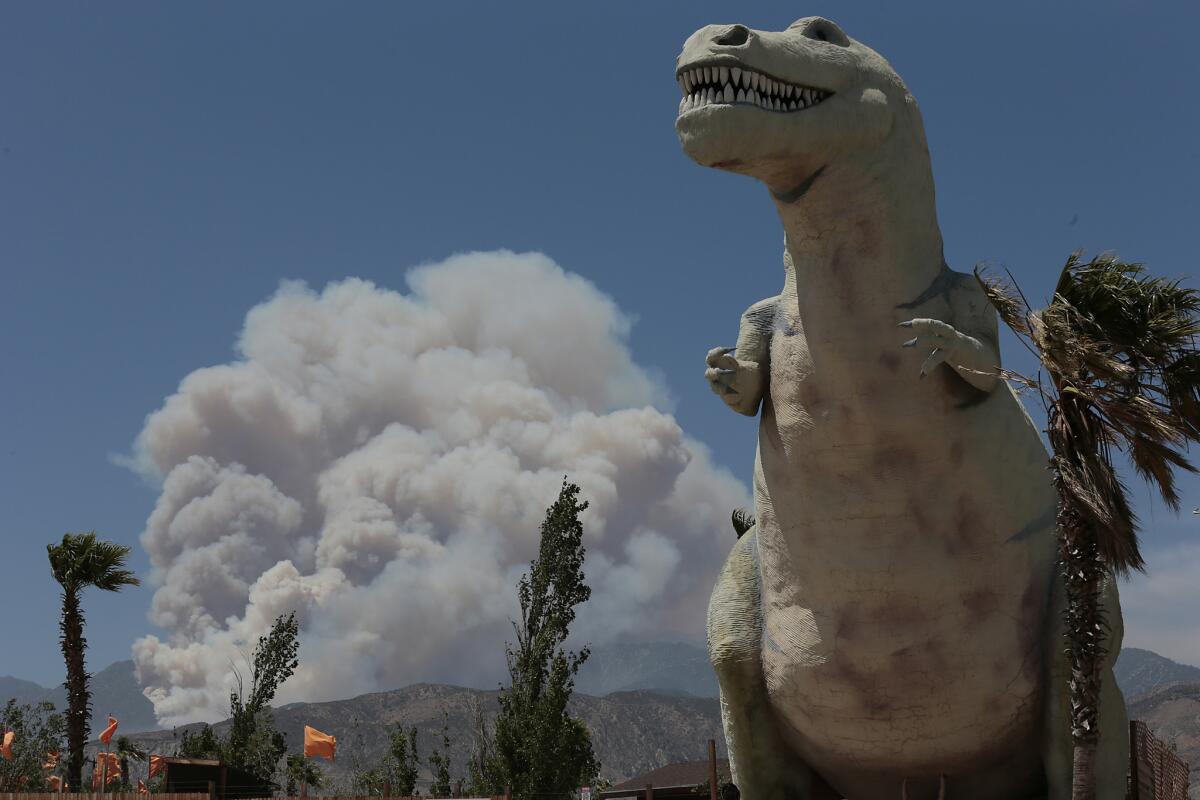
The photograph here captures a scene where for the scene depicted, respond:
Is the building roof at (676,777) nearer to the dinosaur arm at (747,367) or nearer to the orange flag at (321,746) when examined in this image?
the orange flag at (321,746)

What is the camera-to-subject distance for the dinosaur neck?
6.50 metres

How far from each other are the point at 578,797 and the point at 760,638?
28313 mm

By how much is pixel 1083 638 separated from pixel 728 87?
324cm

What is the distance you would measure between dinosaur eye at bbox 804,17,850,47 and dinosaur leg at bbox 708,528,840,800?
2.93 meters

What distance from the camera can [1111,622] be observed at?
664 centimetres

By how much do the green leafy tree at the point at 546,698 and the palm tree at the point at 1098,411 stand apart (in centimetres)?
2497

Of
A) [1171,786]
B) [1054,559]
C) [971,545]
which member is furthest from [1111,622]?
[1171,786]

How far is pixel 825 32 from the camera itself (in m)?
6.75

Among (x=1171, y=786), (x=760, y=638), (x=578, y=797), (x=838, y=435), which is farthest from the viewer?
(x=578, y=797)

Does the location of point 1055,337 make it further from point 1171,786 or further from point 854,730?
point 1171,786

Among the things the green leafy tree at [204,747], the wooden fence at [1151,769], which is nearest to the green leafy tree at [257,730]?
the green leafy tree at [204,747]

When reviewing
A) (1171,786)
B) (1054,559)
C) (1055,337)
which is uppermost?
(1055,337)

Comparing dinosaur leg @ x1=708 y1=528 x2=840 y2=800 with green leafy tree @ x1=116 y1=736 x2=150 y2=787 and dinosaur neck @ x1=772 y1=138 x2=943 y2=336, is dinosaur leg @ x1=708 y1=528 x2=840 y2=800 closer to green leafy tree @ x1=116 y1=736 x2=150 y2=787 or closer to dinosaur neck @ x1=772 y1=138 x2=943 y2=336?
dinosaur neck @ x1=772 y1=138 x2=943 y2=336

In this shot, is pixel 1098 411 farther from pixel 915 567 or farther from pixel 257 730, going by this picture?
pixel 257 730
